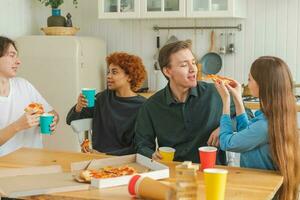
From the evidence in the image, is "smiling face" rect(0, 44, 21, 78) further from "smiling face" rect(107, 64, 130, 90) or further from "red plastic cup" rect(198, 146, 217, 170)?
"red plastic cup" rect(198, 146, 217, 170)

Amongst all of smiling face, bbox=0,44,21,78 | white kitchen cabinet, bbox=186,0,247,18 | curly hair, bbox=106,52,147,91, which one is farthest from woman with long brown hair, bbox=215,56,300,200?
white kitchen cabinet, bbox=186,0,247,18

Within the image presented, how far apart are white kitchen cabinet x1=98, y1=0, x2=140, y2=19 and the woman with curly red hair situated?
4.18 ft

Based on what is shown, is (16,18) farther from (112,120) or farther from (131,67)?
(112,120)

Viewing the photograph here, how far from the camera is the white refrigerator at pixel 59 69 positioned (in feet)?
14.4

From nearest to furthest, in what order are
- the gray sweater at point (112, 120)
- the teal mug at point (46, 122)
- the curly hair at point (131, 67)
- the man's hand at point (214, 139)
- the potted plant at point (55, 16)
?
the man's hand at point (214, 139) < the teal mug at point (46, 122) < the gray sweater at point (112, 120) < the curly hair at point (131, 67) < the potted plant at point (55, 16)

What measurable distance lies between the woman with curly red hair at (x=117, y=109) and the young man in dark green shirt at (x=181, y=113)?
19.6 inches

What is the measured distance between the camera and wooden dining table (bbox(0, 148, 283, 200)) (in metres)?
1.79

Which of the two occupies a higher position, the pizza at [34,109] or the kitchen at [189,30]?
the kitchen at [189,30]

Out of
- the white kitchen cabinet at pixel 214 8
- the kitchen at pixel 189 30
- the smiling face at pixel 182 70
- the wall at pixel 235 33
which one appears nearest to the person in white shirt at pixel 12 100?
the smiling face at pixel 182 70

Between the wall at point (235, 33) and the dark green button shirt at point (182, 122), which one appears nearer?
the dark green button shirt at point (182, 122)

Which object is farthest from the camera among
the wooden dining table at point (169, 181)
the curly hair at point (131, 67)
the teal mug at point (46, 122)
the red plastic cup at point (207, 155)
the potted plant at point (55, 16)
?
the potted plant at point (55, 16)

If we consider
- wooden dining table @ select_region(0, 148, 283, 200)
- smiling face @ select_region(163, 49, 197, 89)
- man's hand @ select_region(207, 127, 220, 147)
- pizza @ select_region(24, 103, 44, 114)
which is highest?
smiling face @ select_region(163, 49, 197, 89)

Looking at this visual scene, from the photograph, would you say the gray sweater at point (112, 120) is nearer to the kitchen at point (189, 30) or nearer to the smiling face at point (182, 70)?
the smiling face at point (182, 70)

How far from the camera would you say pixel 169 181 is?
196cm
